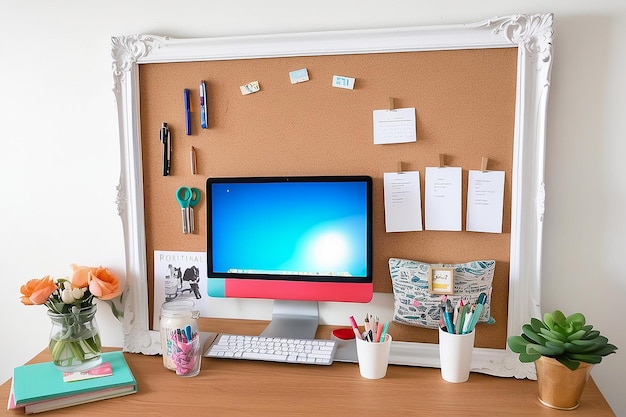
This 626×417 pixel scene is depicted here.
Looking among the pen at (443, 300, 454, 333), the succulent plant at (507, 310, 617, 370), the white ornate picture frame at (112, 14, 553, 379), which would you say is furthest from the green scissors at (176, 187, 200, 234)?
the succulent plant at (507, 310, 617, 370)

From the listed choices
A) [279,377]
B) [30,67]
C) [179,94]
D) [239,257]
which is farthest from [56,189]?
[279,377]

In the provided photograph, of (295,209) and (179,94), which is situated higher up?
(179,94)

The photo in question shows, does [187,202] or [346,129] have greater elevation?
[346,129]

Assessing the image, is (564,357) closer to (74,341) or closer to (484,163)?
(484,163)

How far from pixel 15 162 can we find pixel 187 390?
3.14 feet

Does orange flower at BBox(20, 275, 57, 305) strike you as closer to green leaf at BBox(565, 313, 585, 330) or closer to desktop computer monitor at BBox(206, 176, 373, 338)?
desktop computer monitor at BBox(206, 176, 373, 338)

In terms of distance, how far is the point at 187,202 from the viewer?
1.55 m

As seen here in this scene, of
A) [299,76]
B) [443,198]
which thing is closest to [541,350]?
[443,198]

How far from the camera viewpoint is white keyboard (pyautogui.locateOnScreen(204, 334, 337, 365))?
4.45 feet

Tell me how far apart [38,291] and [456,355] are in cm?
112

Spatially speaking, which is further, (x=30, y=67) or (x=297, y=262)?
(x=30, y=67)

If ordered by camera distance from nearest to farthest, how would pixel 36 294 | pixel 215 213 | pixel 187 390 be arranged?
1. pixel 187 390
2. pixel 36 294
3. pixel 215 213

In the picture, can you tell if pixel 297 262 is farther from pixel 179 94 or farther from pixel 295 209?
pixel 179 94

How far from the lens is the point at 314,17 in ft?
4.77
